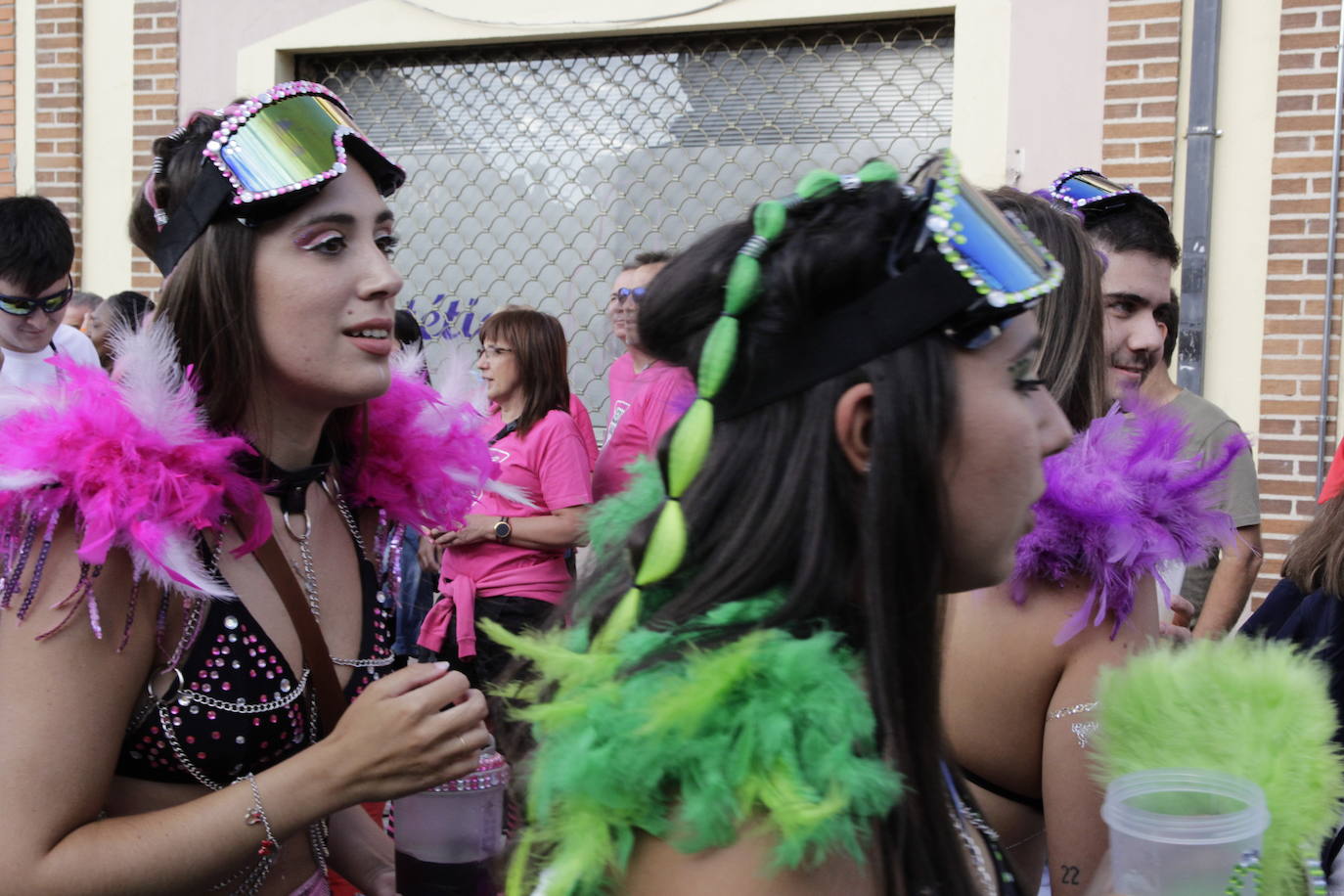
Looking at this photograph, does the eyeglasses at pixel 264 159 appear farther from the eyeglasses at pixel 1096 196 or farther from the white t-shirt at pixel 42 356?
the eyeglasses at pixel 1096 196

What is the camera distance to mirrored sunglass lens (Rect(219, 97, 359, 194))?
5.80ft

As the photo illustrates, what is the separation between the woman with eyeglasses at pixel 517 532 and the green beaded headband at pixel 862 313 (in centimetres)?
332

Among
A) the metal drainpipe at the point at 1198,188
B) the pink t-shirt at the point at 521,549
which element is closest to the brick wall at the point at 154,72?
the pink t-shirt at the point at 521,549

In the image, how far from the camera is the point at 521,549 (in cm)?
464

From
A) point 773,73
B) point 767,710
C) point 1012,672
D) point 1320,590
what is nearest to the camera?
point 767,710

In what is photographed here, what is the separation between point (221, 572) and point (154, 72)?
5.83 metres

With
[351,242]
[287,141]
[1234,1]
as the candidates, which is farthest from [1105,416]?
[1234,1]

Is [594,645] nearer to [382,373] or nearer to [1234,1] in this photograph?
[382,373]

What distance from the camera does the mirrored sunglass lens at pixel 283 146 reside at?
1.77 metres

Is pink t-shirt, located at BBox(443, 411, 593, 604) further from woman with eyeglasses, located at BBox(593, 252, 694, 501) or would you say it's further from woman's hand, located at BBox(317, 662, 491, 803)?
woman's hand, located at BBox(317, 662, 491, 803)

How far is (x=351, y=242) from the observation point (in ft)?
6.07

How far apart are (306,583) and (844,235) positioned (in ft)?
3.53

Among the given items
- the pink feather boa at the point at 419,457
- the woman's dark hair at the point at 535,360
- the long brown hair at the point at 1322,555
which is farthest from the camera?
the woman's dark hair at the point at 535,360

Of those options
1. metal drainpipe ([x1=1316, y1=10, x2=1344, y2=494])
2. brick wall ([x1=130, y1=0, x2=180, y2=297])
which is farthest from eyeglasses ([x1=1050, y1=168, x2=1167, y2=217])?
brick wall ([x1=130, y1=0, x2=180, y2=297])
